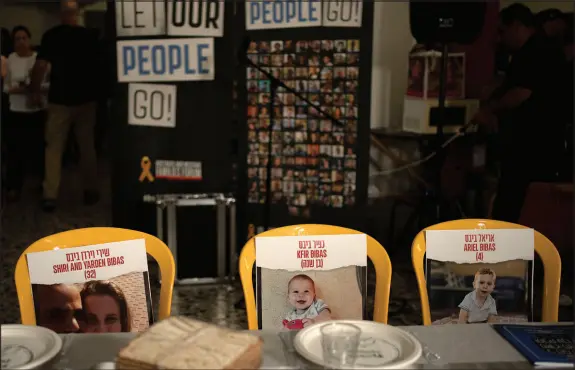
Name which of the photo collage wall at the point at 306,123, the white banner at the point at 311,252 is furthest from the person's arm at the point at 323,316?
the photo collage wall at the point at 306,123

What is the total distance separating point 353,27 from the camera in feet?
13.0

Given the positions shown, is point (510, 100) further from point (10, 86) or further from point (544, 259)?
point (10, 86)

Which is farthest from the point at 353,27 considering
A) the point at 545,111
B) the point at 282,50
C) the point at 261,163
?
the point at 545,111

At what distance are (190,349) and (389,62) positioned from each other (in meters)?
3.79

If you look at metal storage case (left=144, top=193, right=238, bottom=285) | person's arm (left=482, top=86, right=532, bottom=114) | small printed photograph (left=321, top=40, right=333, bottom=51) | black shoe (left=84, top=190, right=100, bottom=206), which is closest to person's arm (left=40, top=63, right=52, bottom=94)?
black shoe (left=84, top=190, right=100, bottom=206)

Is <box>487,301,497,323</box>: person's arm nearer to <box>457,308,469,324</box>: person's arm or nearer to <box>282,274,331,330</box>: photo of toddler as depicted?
<box>457,308,469,324</box>: person's arm

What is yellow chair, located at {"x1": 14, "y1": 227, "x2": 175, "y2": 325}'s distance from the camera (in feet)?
5.77

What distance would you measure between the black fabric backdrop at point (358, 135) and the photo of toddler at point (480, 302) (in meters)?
2.23

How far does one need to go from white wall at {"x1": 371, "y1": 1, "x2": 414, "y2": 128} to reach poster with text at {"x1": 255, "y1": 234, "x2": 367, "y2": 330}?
2.91m

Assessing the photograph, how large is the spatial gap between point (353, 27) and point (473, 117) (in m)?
1.16

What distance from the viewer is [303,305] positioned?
1.86 m

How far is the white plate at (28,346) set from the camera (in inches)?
52.7

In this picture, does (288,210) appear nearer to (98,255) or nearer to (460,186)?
(460,186)

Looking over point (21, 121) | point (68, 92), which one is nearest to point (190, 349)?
point (68, 92)
